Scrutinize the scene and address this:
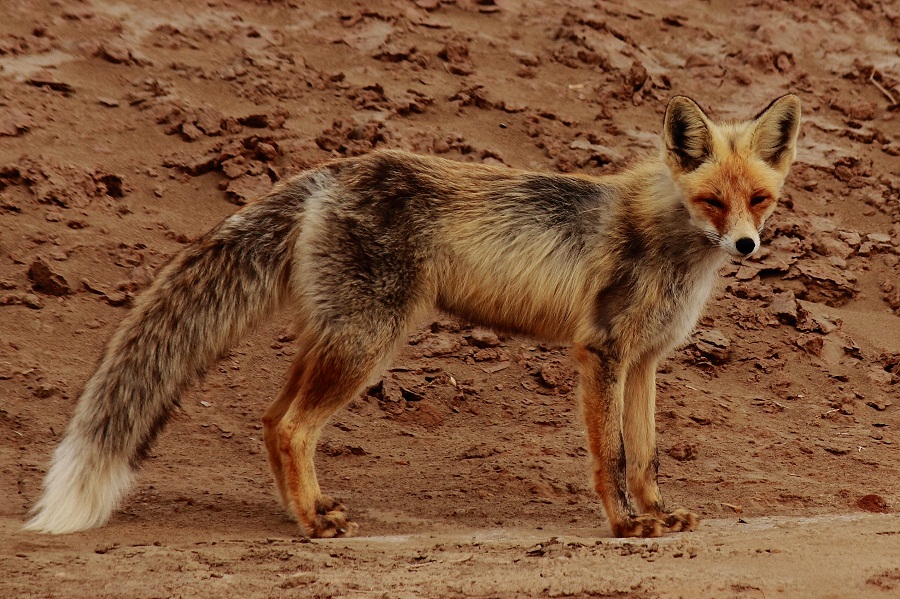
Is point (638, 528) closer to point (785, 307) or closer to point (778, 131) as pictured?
point (778, 131)

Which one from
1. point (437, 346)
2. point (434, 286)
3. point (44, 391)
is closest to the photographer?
point (434, 286)

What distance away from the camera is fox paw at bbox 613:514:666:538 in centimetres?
538

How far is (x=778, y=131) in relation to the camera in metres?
5.72

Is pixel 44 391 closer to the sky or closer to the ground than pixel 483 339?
closer to the ground

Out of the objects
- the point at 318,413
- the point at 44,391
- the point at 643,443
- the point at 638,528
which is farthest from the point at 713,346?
the point at 44,391

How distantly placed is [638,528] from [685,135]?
208 cm

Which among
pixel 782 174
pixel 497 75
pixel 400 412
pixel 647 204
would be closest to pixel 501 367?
pixel 400 412

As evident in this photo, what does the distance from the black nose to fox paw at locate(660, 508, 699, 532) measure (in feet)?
4.68

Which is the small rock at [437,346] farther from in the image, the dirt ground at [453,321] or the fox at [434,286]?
the fox at [434,286]

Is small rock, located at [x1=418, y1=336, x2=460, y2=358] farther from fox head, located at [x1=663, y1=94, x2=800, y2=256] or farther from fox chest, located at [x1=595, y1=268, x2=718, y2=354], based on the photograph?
fox head, located at [x1=663, y1=94, x2=800, y2=256]

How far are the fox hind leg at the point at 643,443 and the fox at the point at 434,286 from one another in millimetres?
11

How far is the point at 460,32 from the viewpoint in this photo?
10617 millimetres

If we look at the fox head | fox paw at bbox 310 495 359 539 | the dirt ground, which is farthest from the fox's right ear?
fox paw at bbox 310 495 359 539

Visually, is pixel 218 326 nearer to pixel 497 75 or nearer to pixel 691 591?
pixel 691 591
